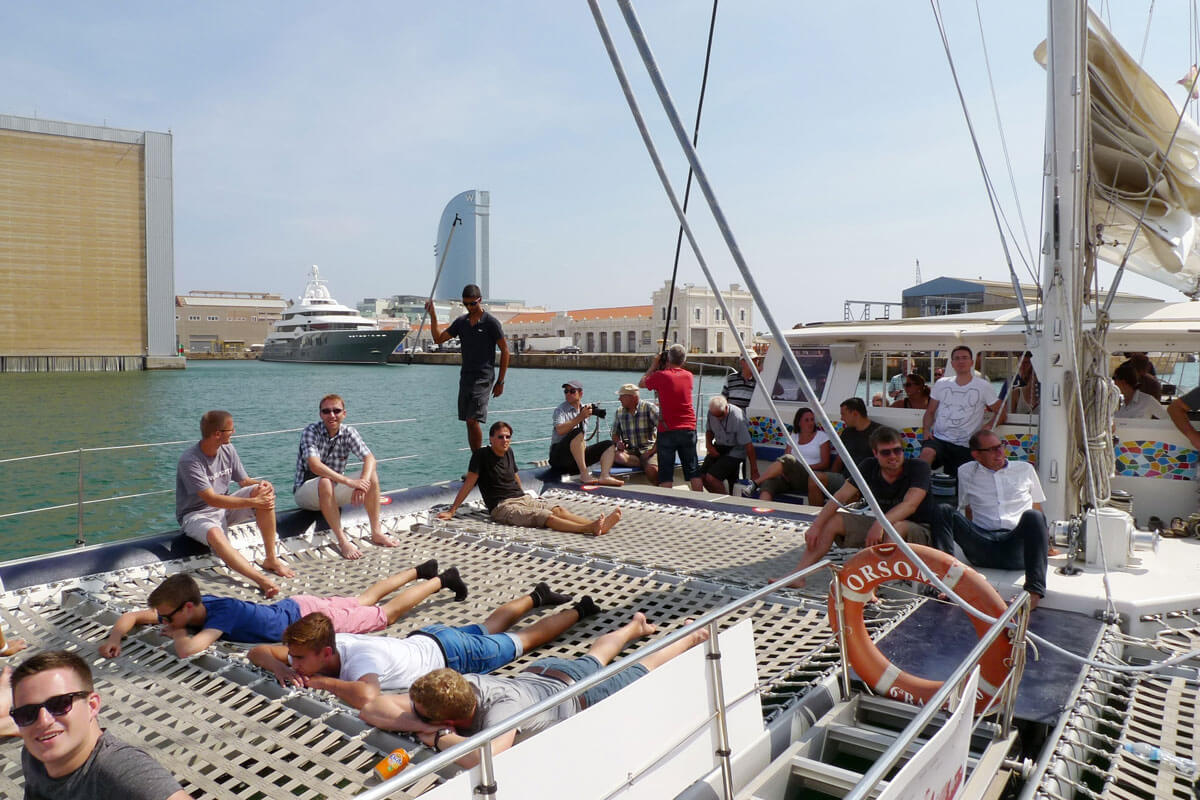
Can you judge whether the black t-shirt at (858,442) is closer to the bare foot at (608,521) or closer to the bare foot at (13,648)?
the bare foot at (608,521)

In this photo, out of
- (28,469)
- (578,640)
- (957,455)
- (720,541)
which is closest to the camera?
(578,640)

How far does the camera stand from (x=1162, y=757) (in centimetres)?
322

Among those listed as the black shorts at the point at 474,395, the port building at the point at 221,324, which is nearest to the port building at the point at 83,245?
the port building at the point at 221,324

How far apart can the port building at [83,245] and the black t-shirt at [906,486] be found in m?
63.5

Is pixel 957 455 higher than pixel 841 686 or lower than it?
higher

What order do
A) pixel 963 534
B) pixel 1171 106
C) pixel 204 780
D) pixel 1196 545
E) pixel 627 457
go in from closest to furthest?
pixel 204 780 < pixel 963 534 < pixel 1196 545 < pixel 1171 106 < pixel 627 457

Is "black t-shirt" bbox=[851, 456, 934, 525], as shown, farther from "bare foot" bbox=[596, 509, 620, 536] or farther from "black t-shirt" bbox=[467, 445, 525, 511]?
"black t-shirt" bbox=[467, 445, 525, 511]

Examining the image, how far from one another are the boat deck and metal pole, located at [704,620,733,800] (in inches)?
27.3

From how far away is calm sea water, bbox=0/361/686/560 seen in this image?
43.9 feet

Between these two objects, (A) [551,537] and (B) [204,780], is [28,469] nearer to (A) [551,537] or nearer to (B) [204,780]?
(A) [551,537]

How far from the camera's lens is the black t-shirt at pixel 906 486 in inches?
205

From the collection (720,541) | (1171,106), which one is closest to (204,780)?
(720,541)

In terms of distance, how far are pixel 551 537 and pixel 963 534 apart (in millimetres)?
3039

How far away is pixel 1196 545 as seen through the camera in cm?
576
